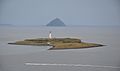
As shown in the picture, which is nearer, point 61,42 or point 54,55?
point 61,42

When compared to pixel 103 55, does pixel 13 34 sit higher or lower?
higher

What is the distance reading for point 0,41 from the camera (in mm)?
2439

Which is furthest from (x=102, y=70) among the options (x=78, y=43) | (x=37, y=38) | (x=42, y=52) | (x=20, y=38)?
(x=42, y=52)

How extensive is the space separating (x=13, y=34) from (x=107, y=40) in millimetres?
1380

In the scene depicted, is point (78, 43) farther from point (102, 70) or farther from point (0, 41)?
point (0, 41)

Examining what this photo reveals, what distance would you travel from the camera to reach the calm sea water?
2322 millimetres

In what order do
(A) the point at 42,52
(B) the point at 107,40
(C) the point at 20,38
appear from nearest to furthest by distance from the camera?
1. (C) the point at 20,38
2. (A) the point at 42,52
3. (B) the point at 107,40

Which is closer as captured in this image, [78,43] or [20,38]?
[78,43]

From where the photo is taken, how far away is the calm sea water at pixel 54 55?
2322 mm

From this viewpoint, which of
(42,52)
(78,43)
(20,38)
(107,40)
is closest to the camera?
(78,43)

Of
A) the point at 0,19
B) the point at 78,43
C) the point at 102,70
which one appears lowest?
the point at 102,70

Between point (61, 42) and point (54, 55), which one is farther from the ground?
point (61, 42)

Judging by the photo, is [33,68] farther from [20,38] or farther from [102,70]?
[102,70]

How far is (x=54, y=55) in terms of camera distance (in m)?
3.22
